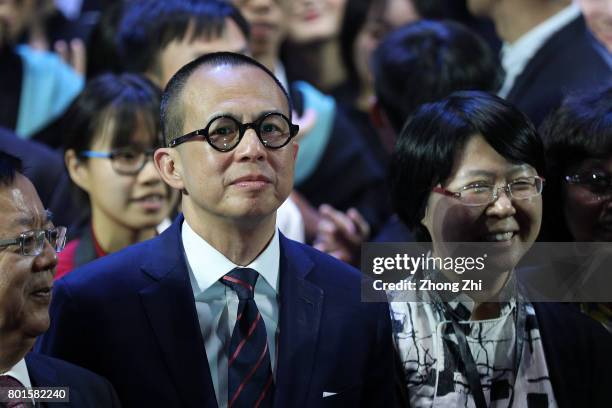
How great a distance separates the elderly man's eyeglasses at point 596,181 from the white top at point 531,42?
2.98ft

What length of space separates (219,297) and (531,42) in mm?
1806

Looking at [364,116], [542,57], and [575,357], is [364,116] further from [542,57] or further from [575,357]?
[575,357]

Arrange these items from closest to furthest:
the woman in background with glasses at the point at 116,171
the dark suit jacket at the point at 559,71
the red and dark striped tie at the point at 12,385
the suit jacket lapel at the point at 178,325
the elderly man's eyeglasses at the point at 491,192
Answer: the red and dark striped tie at the point at 12,385 → the suit jacket lapel at the point at 178,325 → the elderly man's eyeglasses at the point at 491,192 → the woman in background with glasses at the point at 116,171 → the dark suit jacket at the point at 559,71

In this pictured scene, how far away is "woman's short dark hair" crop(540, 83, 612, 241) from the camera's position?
2.86m

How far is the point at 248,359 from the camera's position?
2.41 metres

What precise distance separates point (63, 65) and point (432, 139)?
7.81 ft

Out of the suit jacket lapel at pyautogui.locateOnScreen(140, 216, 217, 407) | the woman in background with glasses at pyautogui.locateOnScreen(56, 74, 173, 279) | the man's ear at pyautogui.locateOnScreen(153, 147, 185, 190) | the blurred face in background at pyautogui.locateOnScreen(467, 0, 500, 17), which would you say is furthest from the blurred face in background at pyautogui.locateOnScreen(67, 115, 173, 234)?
the blurred face in background at pyautogui.locateOnScreen(467, 0, 500, 17)

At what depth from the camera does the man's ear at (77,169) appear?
344 centimetres

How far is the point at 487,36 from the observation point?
4.82m

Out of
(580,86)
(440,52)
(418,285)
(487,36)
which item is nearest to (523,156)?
(418,285)

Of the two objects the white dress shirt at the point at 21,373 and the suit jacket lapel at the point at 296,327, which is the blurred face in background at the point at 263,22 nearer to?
the suit jacket lapel at the point at 296,327

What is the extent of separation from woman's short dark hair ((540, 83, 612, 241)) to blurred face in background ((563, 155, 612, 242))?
2cm

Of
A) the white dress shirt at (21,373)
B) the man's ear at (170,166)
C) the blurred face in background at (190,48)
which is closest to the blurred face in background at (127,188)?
the blurred face in background at (190,48)

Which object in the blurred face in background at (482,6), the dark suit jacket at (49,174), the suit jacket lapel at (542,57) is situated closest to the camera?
the suit jacket lapel at (542,57)
